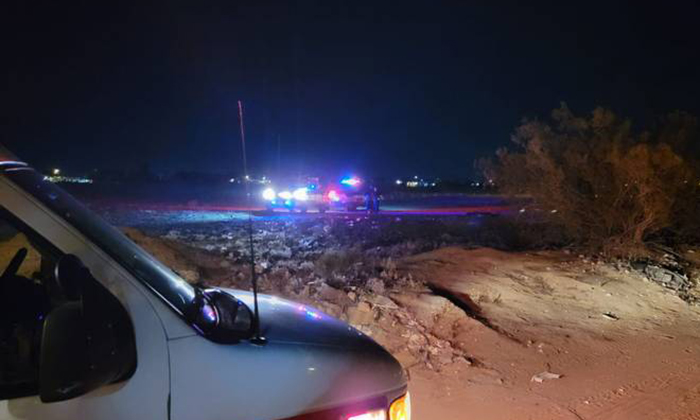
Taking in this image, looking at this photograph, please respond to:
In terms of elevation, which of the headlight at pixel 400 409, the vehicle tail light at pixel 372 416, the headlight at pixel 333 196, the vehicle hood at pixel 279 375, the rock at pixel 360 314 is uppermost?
the headlight at pixel 333 196

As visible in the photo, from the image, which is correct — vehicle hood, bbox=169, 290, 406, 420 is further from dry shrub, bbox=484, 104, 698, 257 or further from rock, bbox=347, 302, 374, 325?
dry shrub, bbox=484, 104, 698, 257

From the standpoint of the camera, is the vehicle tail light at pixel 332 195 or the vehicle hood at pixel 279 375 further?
the vehicle tail light at pixel 332 195

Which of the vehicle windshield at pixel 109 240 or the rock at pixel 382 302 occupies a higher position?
the vehicle windshield at pixel 109 240

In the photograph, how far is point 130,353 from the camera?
1663 millimetres

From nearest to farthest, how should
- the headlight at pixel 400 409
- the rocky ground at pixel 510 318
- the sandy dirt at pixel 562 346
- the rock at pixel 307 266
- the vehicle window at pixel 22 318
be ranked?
1. the vehicle window at pixel 22 318
2. the headlight at pixel 400 409
3. the sandy dirt at pixel 562 346
4. the rocky ground at pixel 510 318
5. the rock at pixel 307 266

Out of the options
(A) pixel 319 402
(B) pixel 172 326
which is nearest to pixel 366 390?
(A) pixel 319 402

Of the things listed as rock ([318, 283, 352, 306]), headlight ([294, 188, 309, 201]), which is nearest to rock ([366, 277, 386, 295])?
rock ([318, 283, 352, 306])

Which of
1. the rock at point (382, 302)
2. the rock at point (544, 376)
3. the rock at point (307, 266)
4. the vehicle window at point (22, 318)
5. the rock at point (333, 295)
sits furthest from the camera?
the rock at point (307, 266)

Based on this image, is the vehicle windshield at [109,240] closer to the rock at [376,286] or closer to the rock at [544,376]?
the rock at [544,376]

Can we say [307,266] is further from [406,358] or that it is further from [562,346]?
[562,346]

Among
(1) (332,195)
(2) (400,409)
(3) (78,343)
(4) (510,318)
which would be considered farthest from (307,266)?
(1) (332,195)

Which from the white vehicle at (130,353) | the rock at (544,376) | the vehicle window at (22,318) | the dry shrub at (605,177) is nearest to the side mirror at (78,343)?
the white vehicle at (130,353)

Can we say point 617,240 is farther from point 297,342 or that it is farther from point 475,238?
point 297,342

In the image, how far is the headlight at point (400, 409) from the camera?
214 cm
